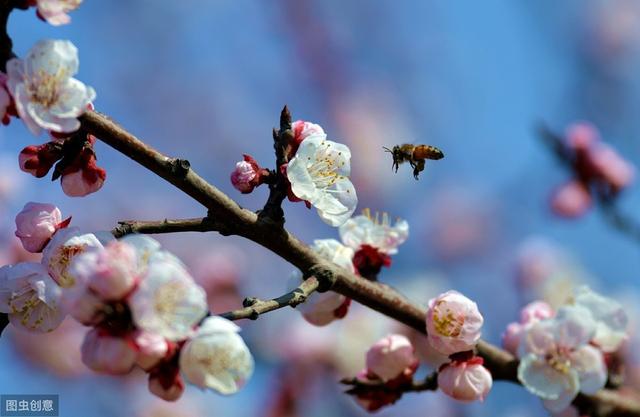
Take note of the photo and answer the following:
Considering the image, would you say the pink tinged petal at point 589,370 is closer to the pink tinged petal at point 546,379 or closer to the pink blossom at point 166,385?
the pink tinged petal at point 546,379

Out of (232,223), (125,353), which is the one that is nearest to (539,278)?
(232,223)

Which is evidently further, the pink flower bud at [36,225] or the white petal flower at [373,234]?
the white petal flower at [373,234]

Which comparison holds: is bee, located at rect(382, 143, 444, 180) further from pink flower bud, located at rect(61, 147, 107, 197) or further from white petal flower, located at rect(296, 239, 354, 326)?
pink flower bud, located at rect(61, 147, 107, 197)

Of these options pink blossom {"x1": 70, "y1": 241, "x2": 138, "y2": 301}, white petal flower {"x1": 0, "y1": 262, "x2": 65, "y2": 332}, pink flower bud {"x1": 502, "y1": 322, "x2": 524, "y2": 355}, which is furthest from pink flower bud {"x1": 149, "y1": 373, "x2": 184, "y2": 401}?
pink flower bud {"x1": 502, "y1": 322, "x2": 524, "y2": 355}

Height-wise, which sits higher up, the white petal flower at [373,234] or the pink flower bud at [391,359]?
the white petal flower at [373,234]

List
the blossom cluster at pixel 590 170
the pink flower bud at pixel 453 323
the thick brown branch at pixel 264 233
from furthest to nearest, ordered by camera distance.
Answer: the blossom cluster at pixel 590 170, the pink flower bud at pixel 453 323, the thick brown branch at pixel 264 233

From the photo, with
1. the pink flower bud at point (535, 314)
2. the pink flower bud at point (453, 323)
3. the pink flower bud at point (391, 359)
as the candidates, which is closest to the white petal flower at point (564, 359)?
the pink flower bud at point (535, 314)

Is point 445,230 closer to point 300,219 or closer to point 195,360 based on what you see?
point 300,219

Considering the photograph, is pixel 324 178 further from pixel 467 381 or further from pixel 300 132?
pixel 467 381

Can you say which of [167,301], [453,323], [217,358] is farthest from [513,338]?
[167,301]

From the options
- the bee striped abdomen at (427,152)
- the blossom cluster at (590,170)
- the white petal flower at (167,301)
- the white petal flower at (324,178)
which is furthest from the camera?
the blossom cluster at (590,170)
